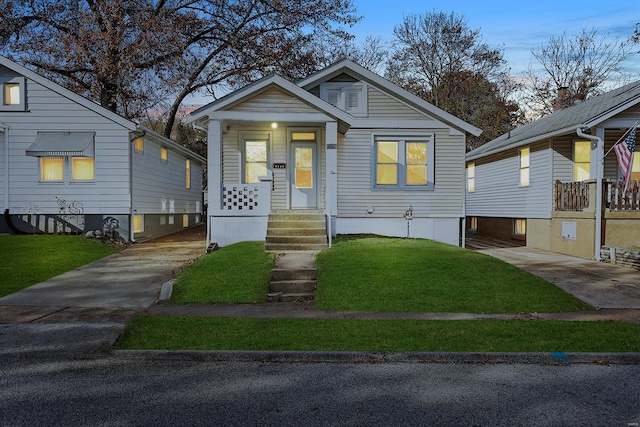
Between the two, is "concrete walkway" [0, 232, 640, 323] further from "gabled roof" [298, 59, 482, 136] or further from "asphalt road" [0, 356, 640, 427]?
"gabled roof" [298, 59, 482, 136]

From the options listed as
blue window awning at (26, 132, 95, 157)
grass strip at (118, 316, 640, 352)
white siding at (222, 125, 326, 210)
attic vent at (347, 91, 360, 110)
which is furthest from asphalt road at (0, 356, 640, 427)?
attic vent at (347, 91, 360, 110)

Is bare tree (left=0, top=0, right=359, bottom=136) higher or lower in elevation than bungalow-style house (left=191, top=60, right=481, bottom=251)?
higher

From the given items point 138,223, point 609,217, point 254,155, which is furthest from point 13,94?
point 609,217

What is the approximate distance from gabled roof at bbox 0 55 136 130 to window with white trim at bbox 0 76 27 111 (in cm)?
33

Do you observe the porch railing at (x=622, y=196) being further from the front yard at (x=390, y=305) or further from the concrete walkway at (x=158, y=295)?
the front yard at (x=390, y=305)

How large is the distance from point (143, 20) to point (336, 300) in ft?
74.8

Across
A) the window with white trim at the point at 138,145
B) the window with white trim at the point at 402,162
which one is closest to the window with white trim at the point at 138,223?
the window with white trim at the point at 138,145

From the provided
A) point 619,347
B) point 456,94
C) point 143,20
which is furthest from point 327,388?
point 456,94

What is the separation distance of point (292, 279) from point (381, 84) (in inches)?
349

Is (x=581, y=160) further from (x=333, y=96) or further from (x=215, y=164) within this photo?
(x=215, y=164)

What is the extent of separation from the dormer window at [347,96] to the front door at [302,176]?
195cm

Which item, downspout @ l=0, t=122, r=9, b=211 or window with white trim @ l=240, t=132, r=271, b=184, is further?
downspout @ l=0, t=122, r=9, b=211

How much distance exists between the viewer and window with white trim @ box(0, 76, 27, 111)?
1762 cm

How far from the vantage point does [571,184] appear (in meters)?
17.2
